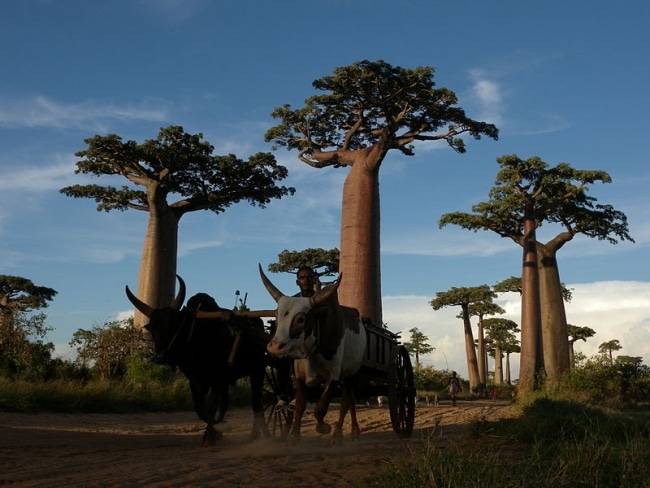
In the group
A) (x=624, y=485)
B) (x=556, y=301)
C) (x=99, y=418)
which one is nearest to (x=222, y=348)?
(x=624, y=485)

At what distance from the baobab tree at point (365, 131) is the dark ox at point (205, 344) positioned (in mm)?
8847

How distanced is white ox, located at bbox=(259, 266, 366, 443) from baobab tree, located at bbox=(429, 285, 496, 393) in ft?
90.5

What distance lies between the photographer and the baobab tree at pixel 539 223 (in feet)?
70.3

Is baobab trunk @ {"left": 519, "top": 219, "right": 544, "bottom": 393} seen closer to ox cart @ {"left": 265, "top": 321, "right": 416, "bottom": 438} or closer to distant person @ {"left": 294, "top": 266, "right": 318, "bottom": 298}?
ox cart @ {"left": 265, "top": 321, "right": 416, "bottom": 438}

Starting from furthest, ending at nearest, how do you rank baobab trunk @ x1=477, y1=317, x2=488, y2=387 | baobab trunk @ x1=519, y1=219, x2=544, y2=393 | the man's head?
baobab trunk @ x1=477, y1=317, x2=488, y2=387 < baobab trunk @ x1=519, y1=219, x2=544, y2=393 < the man's head

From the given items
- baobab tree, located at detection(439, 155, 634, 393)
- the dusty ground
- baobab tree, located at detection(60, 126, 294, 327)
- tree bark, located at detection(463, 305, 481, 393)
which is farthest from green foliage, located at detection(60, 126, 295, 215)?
tree bark, located at detection(463, 305, 481, 393)

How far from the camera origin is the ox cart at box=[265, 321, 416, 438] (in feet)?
24.2

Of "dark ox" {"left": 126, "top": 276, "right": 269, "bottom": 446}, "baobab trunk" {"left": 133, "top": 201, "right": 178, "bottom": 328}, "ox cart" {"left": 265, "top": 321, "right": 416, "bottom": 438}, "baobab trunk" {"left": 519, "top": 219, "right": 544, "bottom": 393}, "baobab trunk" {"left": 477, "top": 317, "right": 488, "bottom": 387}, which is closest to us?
"dark ox" {"left": 126, "top": 276, "right": 269, "bottom": 446}

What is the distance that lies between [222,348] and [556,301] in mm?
18243

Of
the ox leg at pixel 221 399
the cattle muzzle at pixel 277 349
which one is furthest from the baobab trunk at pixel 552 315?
the cattle muzzle at pixel 277 349

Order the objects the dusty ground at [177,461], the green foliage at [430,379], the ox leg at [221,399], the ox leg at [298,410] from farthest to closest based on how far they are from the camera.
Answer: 1. the green foliage at [430,379]
2. the ox leg at [221,399]
3. the ox leg at [298,410]
4. the dusty ground at [177,461]

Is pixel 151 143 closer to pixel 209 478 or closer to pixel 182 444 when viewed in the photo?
pixel 182 444

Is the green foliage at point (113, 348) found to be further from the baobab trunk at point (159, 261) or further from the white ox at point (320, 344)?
the white ox at point (320, 344)

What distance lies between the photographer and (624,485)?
4.25 metres
